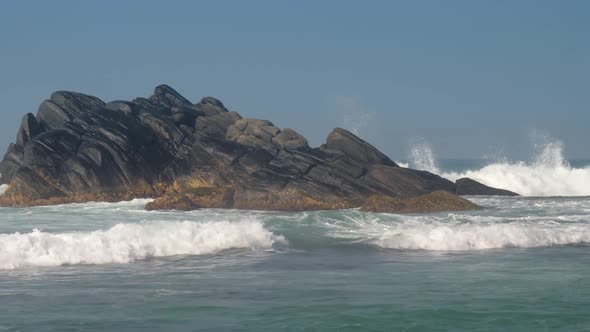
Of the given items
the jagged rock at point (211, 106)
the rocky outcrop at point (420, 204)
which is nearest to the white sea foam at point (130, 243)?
the rocky outcrop at point (420, 204)

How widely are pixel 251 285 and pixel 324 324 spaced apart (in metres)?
4.11

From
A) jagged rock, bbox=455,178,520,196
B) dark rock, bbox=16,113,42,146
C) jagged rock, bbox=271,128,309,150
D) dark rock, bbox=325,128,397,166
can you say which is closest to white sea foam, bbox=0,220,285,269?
dark rock, bbox=325,128,397,166

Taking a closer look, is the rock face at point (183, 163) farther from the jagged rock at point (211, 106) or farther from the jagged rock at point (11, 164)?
the jagged rock at point (211, 106)

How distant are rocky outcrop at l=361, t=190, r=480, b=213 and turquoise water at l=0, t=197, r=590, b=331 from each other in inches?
225

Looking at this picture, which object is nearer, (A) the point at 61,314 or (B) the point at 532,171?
(A) the point at 61,314

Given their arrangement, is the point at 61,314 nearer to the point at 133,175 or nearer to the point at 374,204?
the point at 374,204

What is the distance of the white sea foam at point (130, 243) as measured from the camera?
2172 cm

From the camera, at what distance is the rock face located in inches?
1720

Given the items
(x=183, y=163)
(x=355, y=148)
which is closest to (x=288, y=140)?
(x=183, y=163)

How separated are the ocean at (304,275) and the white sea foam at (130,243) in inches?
2.1

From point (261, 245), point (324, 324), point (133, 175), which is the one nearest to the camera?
point (324, 324)

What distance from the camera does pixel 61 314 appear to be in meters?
14.6

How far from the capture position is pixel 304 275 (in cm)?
1914

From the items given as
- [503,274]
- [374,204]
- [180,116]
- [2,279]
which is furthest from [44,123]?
[503,274]
